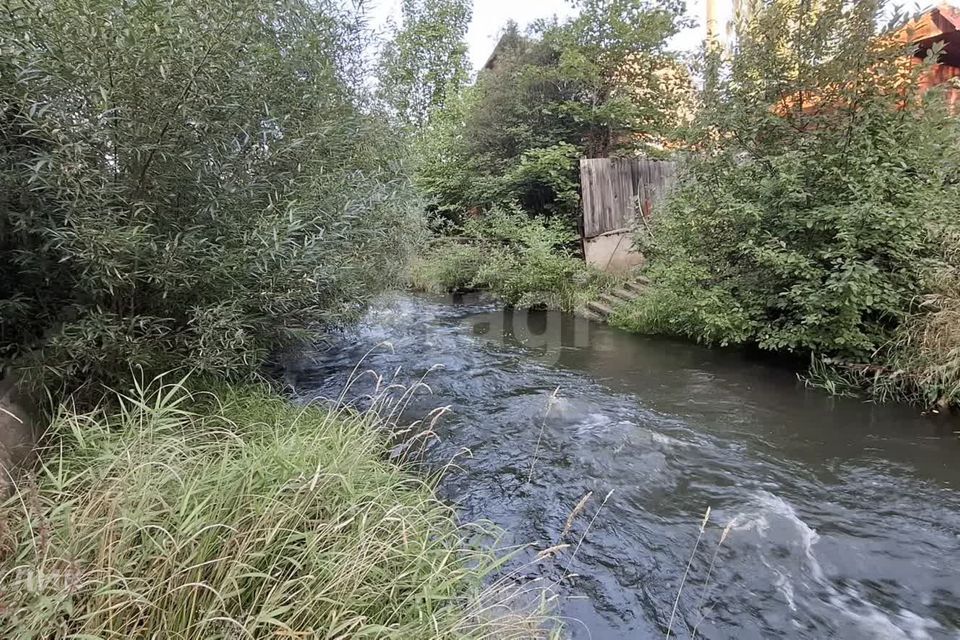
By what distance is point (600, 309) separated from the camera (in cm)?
891

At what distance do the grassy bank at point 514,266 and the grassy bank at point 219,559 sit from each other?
24.5 feet

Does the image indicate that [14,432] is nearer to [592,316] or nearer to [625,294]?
[592,316]

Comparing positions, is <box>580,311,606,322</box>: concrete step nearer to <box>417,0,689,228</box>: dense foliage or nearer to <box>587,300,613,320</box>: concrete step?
<box>587,300,613,320</box>: concrete step

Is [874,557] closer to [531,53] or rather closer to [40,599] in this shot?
[40,599]

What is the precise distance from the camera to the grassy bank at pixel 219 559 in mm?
1461

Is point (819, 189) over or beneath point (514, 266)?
over

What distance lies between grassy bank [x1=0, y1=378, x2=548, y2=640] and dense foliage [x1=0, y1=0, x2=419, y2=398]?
35.9 inches

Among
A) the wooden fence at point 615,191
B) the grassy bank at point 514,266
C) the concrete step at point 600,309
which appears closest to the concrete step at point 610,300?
the concrete step at point 600,309

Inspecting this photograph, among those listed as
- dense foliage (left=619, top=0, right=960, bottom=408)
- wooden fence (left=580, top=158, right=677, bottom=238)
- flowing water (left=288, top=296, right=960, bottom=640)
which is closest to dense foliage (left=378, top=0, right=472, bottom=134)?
wooden fence (left=580, top=158, right=677, bottom=238)

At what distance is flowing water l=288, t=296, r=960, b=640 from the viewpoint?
245 centimetres

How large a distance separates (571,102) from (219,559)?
11.6 meters

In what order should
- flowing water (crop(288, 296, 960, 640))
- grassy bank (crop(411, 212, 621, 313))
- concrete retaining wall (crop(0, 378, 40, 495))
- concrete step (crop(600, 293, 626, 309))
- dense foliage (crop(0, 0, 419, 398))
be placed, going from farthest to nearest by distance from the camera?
grassy bank (crop(411, 212, 621, 313))
concrete step (crop(600, 293, 626, 309))
dense foliage (crop(0, 0, 419, 398))
flowing water (crop(288, 296, 960, 640))
concrete retaining wall (crop(0, 378, 40, 495))

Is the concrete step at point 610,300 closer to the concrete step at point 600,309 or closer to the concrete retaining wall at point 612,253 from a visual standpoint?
the concrete step at point 600,309

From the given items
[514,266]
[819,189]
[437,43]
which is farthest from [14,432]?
[437,43]
